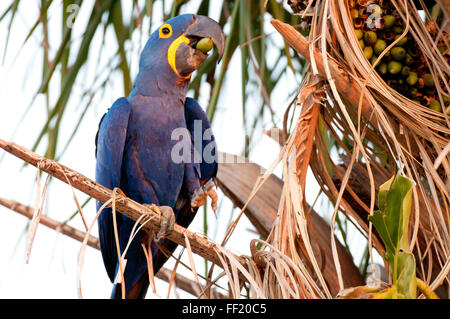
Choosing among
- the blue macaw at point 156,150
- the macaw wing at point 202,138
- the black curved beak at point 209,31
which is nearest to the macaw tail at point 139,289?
the blue macaw at point 156,150

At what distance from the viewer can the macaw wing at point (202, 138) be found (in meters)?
1.12

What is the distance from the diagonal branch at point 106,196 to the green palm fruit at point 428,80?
1.57ft

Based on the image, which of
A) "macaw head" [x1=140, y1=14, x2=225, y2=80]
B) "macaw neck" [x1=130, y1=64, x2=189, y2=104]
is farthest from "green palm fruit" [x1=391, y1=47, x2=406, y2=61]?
"macaw neck" [x1=130, y1=64, x2=189, y2=104]

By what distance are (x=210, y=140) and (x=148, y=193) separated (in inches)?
6.9

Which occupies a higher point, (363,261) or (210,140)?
(210,140)

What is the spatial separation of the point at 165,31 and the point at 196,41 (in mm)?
76

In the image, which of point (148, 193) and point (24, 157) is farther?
point (148, 193)

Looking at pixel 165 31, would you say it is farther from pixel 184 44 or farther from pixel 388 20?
pixel 388 20

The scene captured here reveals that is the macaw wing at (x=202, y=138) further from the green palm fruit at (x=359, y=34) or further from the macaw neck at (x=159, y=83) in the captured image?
the green palm fruit at (x=359, y=34)

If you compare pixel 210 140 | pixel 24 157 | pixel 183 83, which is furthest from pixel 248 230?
pixel 24 157
